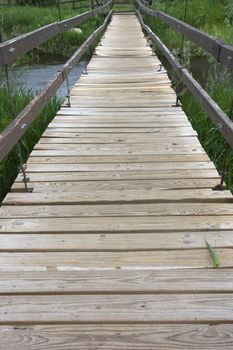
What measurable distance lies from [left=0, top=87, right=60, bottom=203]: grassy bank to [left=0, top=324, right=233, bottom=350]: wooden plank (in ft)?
5.01

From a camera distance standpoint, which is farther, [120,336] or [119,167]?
[119,167]

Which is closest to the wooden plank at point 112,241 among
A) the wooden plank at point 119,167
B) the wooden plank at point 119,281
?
the wooden plank at point 119,281

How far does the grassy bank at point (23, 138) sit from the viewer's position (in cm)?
296

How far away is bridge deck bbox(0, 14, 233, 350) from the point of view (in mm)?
1372

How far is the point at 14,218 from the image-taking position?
2041mm

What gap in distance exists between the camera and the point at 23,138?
3.47 meters

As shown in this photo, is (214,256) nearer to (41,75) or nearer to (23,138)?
(23,138)

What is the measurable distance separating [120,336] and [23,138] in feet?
7.88

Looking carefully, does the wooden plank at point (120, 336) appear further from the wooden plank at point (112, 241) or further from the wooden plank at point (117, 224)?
the wooden plank at point (117, 224)

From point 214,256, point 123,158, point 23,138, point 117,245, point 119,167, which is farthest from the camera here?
point 23,138

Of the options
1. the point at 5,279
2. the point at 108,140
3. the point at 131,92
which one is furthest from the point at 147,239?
the point at 131,92

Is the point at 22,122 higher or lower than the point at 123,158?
higher

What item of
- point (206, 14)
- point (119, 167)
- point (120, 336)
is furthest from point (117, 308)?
point (206, 14)

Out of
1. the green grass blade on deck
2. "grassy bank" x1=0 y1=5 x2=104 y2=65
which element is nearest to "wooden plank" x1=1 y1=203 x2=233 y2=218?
the green grass blade on deck
